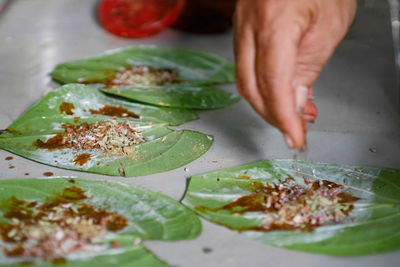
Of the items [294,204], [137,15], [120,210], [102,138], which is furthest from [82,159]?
[137,15]

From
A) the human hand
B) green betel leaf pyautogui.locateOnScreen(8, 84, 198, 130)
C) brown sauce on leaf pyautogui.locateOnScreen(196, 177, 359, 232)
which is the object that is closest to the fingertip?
the human hand

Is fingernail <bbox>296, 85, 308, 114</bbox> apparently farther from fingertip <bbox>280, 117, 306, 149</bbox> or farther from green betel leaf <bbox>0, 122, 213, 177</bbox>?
green betel leaf <bbox>0, 122, 213, 177</bbox>

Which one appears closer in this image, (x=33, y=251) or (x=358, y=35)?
(x=33, y=251)

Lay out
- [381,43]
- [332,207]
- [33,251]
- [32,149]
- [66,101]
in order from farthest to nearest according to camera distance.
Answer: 1. [381,43]
2. [66,101]
3. [32,149]
4. [332,207]
5. [33,251]

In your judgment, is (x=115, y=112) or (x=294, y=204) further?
(x=115, y=112)

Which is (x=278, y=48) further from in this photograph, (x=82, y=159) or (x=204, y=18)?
(x=204, y=18)

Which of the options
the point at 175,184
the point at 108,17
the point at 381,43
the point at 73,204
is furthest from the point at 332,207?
the point at 108,17

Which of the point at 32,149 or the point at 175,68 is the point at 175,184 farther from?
the point at 175,68

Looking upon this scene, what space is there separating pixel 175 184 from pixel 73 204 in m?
0.21

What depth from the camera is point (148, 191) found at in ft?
3.33

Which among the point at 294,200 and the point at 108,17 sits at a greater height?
the point at 108,17

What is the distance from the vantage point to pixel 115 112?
1271mm

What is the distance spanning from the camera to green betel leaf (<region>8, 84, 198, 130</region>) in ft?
4.01

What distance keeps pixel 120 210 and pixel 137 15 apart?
0.98 meters
